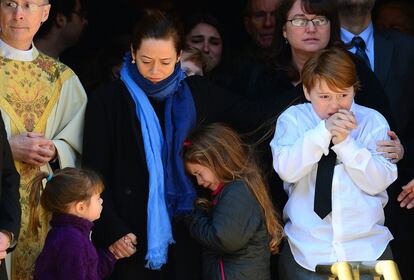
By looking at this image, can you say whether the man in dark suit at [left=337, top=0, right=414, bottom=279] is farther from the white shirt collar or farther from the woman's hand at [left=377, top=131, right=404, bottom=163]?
the white shirt collar

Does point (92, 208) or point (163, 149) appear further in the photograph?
point (163, 149)

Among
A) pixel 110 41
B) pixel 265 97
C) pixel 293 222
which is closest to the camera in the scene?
pixel 293 222

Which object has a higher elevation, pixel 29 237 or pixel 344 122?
pixel 344 122

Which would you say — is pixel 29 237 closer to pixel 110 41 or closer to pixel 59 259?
pixel 59 259

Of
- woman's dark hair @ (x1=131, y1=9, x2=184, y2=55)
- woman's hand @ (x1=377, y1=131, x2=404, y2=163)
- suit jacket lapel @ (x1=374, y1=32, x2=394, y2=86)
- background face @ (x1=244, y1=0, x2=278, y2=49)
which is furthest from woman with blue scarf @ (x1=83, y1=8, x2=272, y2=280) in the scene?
background face @ (x1=244, y1=0, x2=278, y2=49)

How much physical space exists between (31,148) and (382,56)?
203cm

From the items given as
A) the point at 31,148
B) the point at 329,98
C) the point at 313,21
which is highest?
the point at 313,21

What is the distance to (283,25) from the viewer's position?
17.9ft

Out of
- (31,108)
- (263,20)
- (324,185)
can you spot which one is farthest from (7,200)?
(263,20)

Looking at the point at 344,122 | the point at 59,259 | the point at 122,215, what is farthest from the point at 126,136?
the point at 344,122

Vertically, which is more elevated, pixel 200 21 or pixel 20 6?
pixel 20 6

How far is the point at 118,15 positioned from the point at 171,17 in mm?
2802

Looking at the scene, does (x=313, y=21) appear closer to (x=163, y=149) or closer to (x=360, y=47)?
(x=360, y=47)

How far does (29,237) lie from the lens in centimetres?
499
